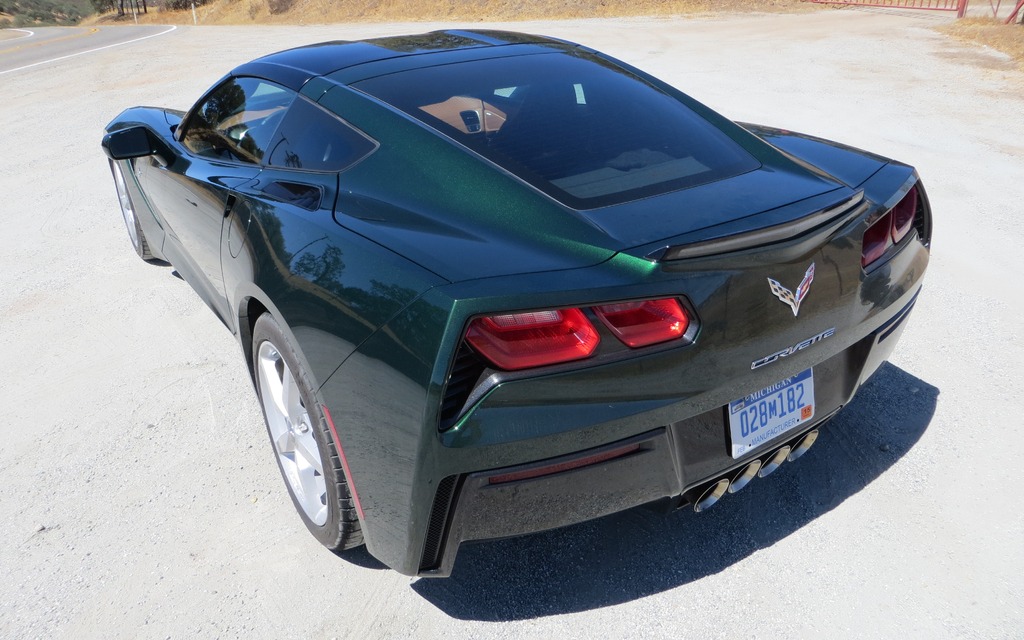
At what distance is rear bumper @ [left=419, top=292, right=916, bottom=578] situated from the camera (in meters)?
2.00

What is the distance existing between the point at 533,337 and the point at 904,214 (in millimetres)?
1562

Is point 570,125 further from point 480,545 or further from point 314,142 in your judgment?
point 480,545

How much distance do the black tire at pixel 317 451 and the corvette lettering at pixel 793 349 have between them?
46.8 inches

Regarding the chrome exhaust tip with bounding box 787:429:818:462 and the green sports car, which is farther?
the chrome exhaust tip with bounding box 787:429:818:462

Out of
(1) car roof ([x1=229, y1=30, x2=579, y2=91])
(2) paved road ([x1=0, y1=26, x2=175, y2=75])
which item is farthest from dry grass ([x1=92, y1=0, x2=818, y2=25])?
(1) car roof ([x1=229, y1=30, x2=579, y2=91])

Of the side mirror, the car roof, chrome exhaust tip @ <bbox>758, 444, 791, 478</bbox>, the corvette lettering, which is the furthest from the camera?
the side mirror

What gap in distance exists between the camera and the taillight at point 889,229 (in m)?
2.52

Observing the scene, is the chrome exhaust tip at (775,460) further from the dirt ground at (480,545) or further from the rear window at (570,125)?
the rear window at (570,125)

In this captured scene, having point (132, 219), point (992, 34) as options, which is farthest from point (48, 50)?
point (992, 34)

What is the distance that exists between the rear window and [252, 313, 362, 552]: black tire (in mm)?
849

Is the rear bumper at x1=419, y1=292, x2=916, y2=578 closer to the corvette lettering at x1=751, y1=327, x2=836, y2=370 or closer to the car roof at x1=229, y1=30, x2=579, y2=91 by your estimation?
the corvette lettering at x1=751, y1=327, x2=836, y2=370

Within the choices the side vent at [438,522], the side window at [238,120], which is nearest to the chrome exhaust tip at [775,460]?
the side vent at [438,522]

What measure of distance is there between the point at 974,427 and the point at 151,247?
4430mm

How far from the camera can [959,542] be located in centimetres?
261
